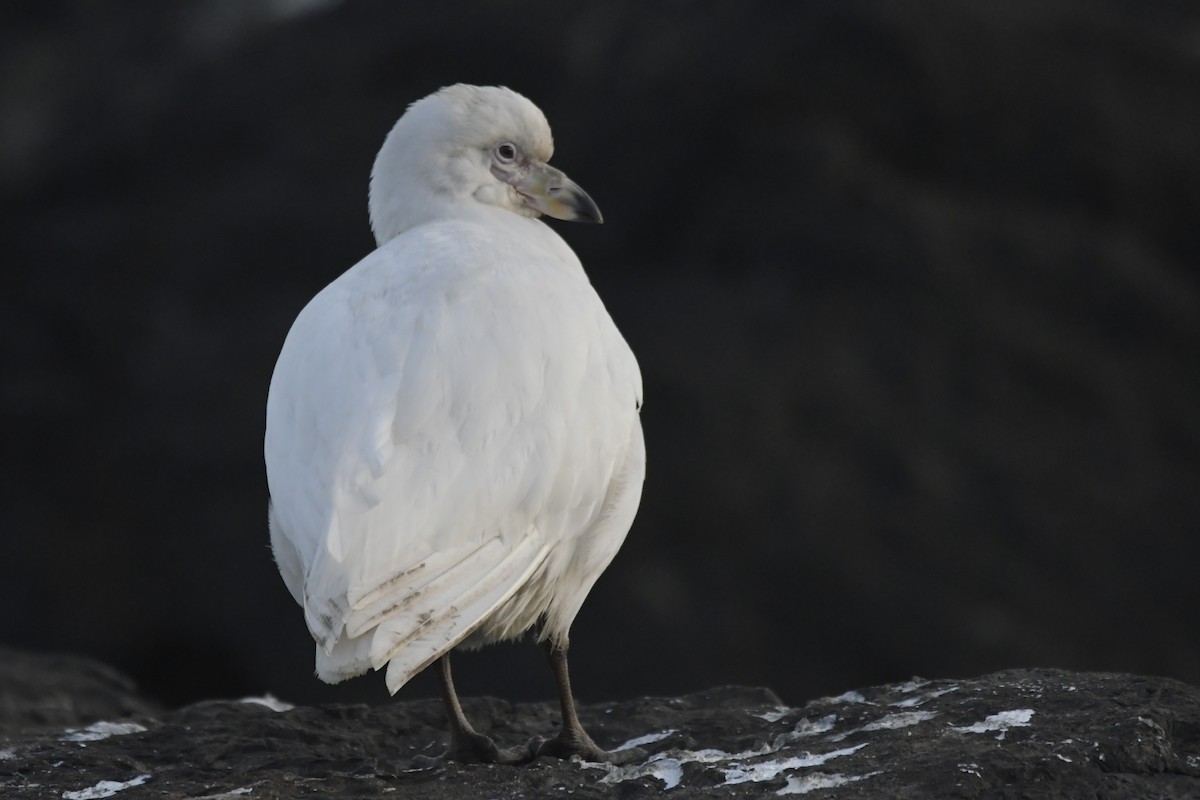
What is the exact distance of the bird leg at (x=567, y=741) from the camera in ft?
16.8

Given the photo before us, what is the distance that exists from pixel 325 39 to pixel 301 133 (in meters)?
1.10

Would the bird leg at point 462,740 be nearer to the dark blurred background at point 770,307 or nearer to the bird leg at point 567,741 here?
the bird leg at point 567,741

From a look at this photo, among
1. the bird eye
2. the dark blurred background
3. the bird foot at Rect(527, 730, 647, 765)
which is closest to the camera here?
the bird foot at Rect(527, 730, 647, 765)

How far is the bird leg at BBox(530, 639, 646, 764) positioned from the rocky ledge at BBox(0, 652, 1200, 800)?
0.15 metres

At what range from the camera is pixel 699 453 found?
11227 millimetres

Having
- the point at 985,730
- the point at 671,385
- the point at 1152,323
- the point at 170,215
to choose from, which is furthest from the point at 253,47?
the point at 985,730

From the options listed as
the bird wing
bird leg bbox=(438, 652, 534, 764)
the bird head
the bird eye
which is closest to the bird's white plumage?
the bird wing

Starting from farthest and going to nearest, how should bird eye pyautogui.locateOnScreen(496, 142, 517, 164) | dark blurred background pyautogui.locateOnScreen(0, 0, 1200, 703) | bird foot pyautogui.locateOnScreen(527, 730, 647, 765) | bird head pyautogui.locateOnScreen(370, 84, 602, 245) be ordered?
dark blurred background pyautogui.locateOnScreen(0, 0, 1200, 703) < bird eye pyautogui.locateOnScreen(496, 142, 517, 164) < bird head pyautogui.locateOnScreen(370, 84, 602, 245) < bird foot pyautogui.locateOnScreen(527, 730, 647, 765)

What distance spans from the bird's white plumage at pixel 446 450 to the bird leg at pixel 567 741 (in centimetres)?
17

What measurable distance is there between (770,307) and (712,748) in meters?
6.81

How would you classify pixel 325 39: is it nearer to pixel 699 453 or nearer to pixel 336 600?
pixel 699 453

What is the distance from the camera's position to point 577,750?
5.15 meters

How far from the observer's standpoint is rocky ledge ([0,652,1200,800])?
431 centimetres

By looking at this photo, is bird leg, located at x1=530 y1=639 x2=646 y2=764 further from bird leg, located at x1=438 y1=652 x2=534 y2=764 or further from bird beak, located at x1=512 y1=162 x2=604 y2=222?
bird beak, located at x1=512 y1=162 x2=604 y2=222
